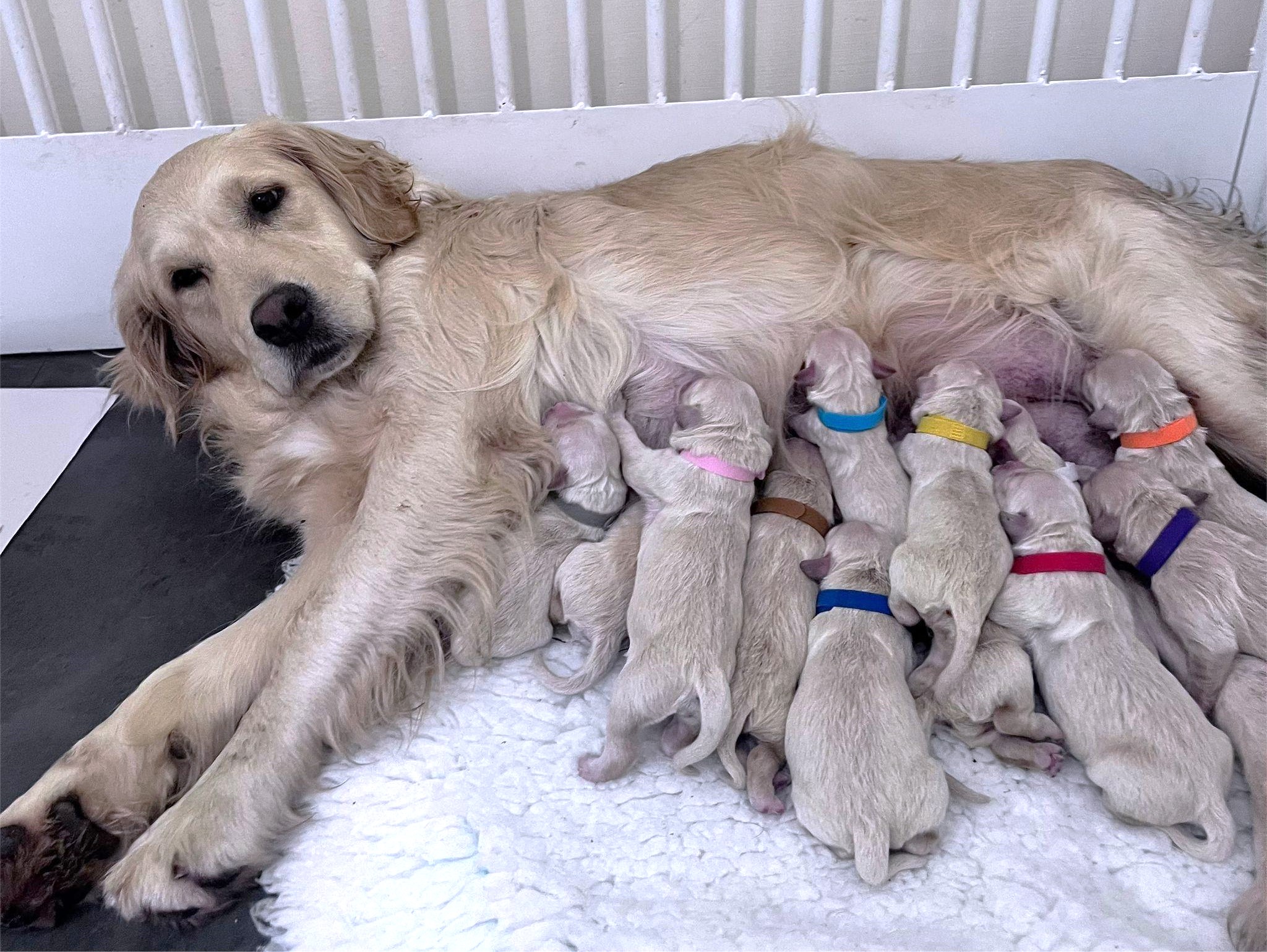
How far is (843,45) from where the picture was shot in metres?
2.81

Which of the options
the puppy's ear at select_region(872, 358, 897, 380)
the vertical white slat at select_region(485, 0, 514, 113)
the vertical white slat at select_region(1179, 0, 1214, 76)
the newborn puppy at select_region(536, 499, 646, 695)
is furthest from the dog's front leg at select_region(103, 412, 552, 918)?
the vertical white slat at select_region(1179, 0, 1214, 76)

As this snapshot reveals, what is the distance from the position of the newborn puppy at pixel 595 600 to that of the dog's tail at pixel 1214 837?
0.89m

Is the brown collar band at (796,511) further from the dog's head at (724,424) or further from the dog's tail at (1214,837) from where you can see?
the dog's tail at (1214,837)

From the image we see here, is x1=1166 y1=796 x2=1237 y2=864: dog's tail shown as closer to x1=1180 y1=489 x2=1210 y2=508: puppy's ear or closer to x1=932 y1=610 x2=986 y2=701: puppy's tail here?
x1=932 y1=610 x2=986 y2=701: puppy's tail

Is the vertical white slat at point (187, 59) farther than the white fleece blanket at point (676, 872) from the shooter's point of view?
Yes

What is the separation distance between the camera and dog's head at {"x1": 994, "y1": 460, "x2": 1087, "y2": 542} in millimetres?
1668

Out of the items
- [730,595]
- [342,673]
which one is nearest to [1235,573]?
[730,595]

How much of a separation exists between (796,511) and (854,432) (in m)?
0.18

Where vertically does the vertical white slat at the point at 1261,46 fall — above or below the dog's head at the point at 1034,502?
above

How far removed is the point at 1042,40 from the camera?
2.44 meters

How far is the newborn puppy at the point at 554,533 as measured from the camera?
1.81 metres

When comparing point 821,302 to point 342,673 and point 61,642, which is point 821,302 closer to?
point 342,673

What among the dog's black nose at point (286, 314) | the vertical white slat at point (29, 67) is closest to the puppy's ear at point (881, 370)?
the dog's black nose at point (286, 314)

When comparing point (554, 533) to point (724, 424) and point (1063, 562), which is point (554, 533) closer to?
point (724, 424)
